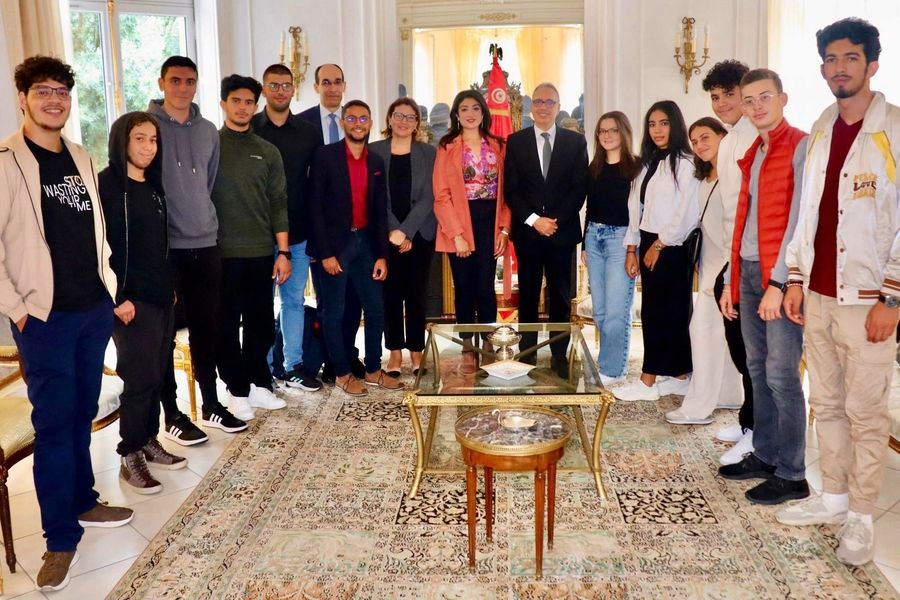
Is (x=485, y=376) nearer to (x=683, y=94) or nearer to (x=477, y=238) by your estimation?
(x=477, y=238)

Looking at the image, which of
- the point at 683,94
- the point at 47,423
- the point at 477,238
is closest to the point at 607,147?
the point at 477,238

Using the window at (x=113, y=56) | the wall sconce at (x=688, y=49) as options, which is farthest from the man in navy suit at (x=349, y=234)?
the wall sconce at (x=688, y=49)

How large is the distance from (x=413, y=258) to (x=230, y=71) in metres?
2.96

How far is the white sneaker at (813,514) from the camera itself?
8.80ft

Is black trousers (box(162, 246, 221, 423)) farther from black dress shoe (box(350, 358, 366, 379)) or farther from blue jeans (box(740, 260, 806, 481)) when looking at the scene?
blue jeans (box(740, 260, 806, 481))

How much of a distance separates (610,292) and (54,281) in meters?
2.79

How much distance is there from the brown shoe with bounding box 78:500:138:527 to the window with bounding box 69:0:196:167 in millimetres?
3758

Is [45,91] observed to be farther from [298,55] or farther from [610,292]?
[298,55]

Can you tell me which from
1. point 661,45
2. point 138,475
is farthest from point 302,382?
point 661,45

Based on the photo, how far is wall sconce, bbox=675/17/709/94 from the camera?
6.09 meters

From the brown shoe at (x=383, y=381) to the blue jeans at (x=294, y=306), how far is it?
418 millimetres

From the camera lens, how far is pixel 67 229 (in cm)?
248

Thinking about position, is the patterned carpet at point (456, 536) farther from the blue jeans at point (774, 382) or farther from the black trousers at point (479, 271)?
the black trousers at point (479, 271)

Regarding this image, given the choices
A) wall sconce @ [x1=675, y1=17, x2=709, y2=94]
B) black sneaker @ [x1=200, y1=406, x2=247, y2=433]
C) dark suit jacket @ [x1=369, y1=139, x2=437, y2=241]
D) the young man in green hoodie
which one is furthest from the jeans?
wall sconce @ [x1=675, y1=17, x2=709, y2=94]
